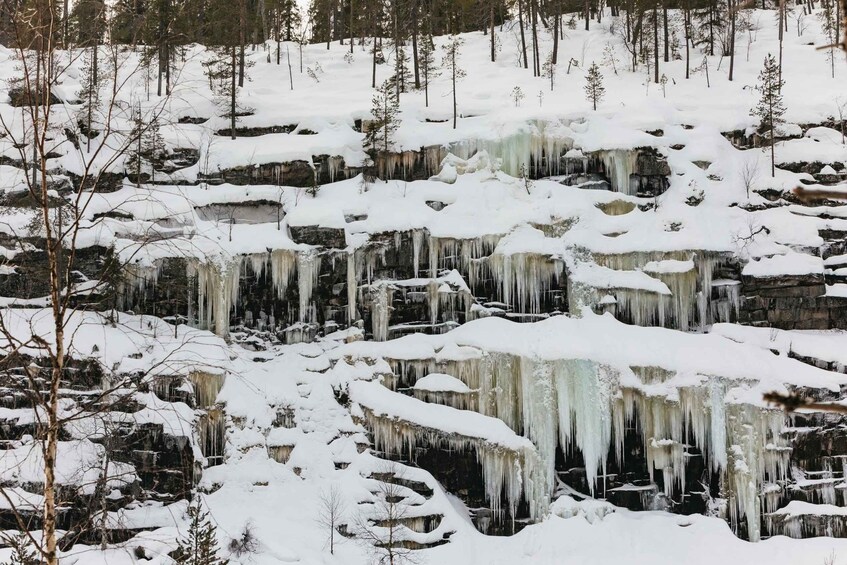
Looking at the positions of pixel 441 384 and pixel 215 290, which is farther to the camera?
pixel 215 290

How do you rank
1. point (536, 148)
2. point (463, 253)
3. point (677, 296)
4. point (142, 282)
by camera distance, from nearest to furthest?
1. point (677, 296)
2. point (142, 282)
3. point (463, 253)
4. point (536, 148)

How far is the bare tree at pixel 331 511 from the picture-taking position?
15.3 m

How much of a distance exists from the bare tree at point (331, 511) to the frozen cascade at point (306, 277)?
6.49 metres

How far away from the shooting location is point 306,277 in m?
20.5

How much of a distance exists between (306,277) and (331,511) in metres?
8.01

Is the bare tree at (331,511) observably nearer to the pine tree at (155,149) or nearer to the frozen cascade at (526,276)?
the frozen cascade at (526,276)

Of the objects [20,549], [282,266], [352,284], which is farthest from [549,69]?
[20,549]

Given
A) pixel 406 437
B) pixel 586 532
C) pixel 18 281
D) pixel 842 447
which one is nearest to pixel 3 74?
pixel 18 281

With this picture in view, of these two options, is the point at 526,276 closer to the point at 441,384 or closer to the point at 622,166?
the point at 441,384

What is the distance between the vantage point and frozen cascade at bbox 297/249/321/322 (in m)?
20.5

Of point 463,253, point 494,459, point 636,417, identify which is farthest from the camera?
point 463,253

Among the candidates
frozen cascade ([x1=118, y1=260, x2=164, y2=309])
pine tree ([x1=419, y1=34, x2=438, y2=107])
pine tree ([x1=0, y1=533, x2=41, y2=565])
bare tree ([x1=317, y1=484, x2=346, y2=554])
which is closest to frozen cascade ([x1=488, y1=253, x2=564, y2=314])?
bare tree ([x1=317, y1=484, x2=346, y2=554])

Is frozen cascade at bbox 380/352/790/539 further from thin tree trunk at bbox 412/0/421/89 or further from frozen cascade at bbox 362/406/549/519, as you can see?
thin tree trunk at bbox 412/0/421/89

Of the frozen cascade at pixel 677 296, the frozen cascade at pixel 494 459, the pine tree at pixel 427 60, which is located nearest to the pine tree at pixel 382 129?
the pine tree at pixel 427 60
